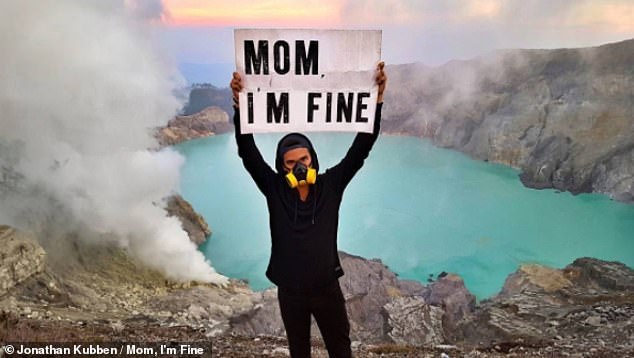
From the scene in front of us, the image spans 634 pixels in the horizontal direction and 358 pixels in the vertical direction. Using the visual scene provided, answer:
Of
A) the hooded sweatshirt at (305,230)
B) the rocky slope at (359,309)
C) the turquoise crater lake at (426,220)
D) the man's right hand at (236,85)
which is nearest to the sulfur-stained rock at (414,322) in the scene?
the rocky slope at (359,309)

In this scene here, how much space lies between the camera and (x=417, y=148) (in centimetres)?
4847

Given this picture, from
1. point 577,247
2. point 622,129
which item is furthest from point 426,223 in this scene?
point 622,129

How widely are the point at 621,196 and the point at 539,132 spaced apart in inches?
Answer: 462

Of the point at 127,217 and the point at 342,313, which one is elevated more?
the point at 127,217

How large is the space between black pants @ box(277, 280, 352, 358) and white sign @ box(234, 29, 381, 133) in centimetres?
95

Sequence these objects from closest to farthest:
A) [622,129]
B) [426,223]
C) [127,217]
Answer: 1. [127,217]
2. [426,223]
3. [622,129]

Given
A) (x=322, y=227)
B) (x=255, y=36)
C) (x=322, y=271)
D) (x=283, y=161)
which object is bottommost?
(x=322, y=271)

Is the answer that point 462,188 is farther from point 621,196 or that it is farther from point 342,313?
point 342,313

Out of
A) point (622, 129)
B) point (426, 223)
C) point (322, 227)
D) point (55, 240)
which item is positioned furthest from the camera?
point (622, 129)

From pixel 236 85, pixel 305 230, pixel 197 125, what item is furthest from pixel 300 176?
pixel 197 125

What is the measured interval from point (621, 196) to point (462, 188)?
34.4 ft

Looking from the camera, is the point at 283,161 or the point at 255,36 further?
the point at 255,36

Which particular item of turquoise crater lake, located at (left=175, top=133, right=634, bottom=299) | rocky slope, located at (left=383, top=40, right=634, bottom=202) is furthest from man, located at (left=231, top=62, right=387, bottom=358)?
rocky slope, located at (left=383, top=40, right=634, bottom=202)

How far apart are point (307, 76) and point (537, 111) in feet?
164
